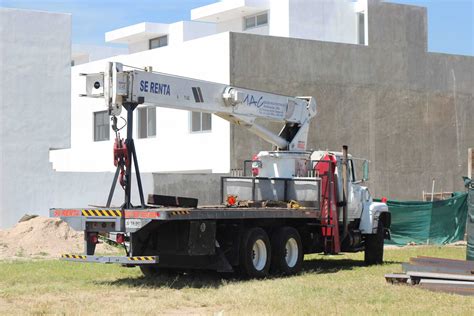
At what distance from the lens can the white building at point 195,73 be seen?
104 feet

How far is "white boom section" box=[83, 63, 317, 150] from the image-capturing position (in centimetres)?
1650

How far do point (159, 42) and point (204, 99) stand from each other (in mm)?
35109

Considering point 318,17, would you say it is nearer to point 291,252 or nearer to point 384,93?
point 384,93

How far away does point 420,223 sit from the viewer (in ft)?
102

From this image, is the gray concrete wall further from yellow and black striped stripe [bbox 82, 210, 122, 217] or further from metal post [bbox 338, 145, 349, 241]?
yellow and black striped stripe [bbox 82, 210, 122, 217]

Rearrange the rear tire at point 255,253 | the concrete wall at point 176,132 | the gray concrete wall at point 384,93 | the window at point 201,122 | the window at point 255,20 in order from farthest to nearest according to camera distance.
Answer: the window at point 255,20 < the gray concrete wall at point 384,93 < the window at point 201,122 < the concrete wall at point 176,132 < the rear tire at point 255,253

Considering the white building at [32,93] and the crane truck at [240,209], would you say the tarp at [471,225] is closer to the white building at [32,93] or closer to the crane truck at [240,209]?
the crane truck at [240,209]

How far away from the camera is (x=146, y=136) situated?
35.2 m

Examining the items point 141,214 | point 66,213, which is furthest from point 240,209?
point 66,213

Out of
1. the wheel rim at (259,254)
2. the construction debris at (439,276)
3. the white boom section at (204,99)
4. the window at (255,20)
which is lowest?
the construction debris at (439,276)

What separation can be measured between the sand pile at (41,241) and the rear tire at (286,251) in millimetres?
8075

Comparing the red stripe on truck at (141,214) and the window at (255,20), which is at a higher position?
the window at (255,20)

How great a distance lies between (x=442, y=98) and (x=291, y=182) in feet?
62.7

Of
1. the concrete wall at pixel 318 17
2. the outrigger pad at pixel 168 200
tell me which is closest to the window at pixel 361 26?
the concrete wall at pixel 318 17
